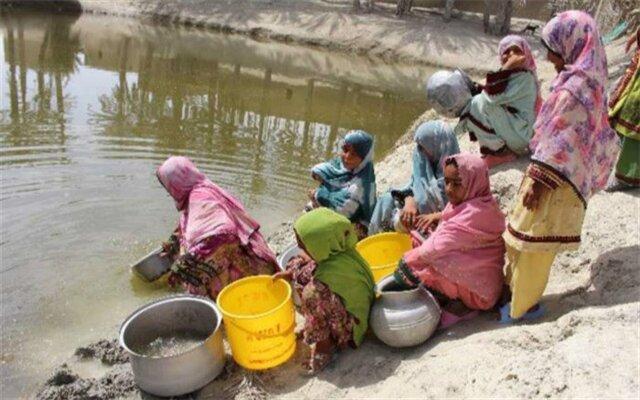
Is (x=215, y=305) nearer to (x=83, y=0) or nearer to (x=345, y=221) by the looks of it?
(x=345, y=221)

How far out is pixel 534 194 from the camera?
318 centimetres

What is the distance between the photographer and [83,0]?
2272 centimetres

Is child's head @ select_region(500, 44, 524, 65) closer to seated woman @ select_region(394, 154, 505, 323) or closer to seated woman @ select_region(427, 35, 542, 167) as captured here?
seated woman @ select_region(427, 35, 542, 167)

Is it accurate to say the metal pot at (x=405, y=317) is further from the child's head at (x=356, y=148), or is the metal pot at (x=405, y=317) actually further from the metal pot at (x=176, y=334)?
the child's head at (x=356, y=148)

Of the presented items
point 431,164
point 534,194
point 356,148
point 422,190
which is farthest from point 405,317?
point 356,148

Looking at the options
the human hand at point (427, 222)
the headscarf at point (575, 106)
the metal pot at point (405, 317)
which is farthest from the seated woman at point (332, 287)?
the headscarf at point (575, 106)

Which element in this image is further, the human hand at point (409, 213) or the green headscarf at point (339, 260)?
the human hand at point (409, 213)

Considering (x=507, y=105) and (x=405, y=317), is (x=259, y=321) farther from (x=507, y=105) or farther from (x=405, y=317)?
(x=507, y=105)

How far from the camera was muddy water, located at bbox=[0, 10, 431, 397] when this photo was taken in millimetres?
4895

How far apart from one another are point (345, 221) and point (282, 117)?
7.94m

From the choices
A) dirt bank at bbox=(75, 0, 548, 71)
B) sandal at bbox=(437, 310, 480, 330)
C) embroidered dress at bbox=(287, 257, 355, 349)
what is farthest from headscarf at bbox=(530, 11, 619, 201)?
dirt bank at bbox=(75, 0, 548, 71)

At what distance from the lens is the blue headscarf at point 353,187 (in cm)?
476

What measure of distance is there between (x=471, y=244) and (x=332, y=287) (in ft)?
2.74

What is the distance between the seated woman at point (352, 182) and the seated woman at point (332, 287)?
1.29m
